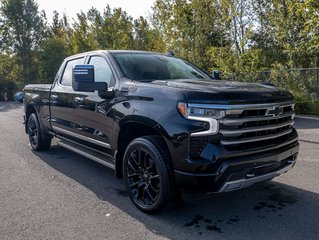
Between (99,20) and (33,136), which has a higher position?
(99,20)

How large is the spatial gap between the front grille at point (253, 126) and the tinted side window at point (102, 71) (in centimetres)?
178

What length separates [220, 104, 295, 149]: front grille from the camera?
10.5 ft

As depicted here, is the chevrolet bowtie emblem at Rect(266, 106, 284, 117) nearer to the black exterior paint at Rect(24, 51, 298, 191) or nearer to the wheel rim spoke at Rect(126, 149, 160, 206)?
the black exterior paint at Rect(24, 51, 298, 191)

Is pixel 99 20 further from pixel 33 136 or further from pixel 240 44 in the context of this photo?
pixel 33 136

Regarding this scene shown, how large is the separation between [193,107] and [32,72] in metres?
36.3

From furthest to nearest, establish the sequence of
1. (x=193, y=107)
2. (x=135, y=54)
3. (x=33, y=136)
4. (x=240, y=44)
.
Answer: (x=240, y=44)
(x=33, y=136)
(x=135, y=54)
(x=193, y=107)

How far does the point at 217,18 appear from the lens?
17.4 metres

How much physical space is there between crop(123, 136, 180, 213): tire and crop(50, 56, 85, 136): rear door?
175 centimetres

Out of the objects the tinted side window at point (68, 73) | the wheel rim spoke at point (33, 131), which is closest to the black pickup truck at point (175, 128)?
the tinted side window at point (68, 73)

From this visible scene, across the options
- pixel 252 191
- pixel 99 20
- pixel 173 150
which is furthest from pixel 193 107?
pixel 99 20

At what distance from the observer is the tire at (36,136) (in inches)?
266

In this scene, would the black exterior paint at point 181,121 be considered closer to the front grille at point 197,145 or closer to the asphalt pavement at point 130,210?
the front grille at point 197,145

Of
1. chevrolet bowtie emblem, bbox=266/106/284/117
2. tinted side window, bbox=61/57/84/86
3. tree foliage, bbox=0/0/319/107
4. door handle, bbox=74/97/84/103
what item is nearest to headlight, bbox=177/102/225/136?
chevrolet bowtie emblem, bbox=266/106/284/117

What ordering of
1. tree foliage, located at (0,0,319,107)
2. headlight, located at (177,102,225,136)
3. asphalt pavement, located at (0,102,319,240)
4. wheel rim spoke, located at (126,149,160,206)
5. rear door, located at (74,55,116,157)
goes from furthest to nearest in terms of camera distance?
tree foliage, located at (0,0,319,107) → rear door, located at (74,55,116,157) → wheel rim spoke, located at (126,149,160,206) → asphalt pavement, located at (0,102,319,240) → headlight, located at (177,102,225,136)
